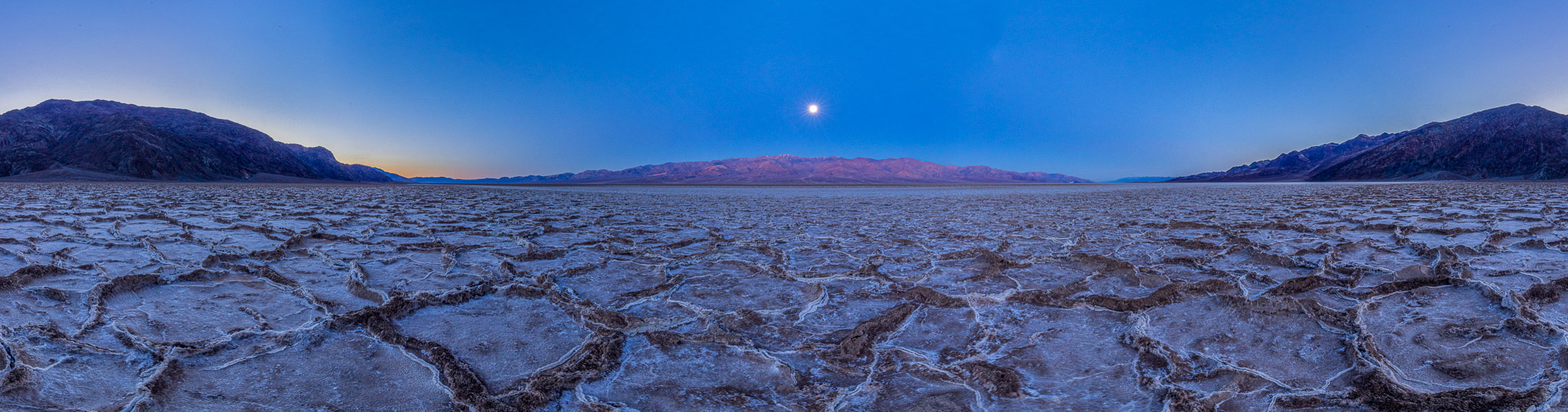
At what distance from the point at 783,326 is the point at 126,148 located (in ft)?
312

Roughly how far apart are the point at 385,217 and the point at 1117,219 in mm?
11010

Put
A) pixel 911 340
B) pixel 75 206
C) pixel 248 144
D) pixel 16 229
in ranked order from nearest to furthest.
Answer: pixel 911 340 < pixel 16 229 < pixel 75 206 < pixel 248 144

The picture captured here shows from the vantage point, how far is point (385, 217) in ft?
26.3

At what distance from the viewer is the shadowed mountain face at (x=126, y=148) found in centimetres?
5906

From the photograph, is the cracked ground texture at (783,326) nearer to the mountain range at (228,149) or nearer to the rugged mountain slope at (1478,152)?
the mountain range at (228,149)

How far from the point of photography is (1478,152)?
68.5 m

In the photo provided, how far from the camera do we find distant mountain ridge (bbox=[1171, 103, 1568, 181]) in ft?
205

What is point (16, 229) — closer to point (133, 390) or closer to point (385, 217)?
point (385, 217)

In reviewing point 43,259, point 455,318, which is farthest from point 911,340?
point 43,259

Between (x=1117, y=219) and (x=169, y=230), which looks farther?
(x=1117, y=219)

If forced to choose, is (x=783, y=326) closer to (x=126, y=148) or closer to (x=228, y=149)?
(x=126, y=148)

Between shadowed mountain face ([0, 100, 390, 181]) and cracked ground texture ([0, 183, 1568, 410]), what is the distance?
277ft

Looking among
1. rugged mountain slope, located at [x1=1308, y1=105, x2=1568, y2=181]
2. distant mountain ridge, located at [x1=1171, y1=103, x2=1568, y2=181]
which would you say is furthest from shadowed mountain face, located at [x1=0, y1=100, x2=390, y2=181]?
rugged mountain slope, located at [x1=1308, y1=105, x2=1568, y2=181]

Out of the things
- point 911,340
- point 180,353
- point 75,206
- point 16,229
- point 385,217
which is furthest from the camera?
point 75,206
